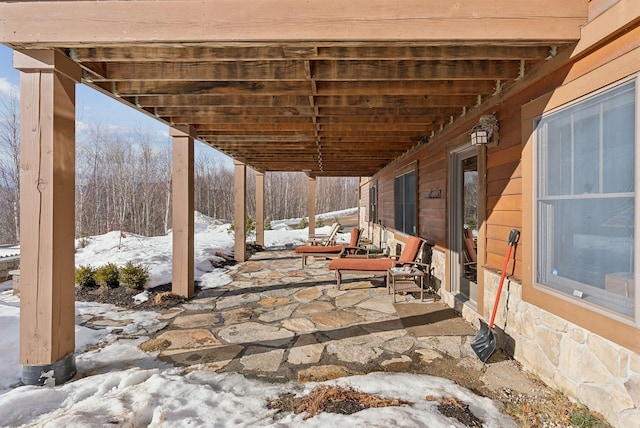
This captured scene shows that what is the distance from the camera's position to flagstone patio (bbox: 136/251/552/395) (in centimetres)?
279

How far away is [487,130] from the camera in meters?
3.40

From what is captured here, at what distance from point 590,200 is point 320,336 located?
8.66 feet

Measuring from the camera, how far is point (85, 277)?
5188mm

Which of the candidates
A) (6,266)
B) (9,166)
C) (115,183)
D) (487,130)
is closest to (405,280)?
(487,130)

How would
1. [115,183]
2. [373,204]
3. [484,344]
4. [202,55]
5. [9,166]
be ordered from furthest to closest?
[115,183]
[9,166]
[373,204]
[484,344]
[202,55]

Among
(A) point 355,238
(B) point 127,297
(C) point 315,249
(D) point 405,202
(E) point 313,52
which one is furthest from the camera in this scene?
(A) point 355,238

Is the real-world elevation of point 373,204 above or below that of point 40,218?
above

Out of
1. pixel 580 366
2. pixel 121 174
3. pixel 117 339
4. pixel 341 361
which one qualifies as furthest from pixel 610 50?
pixel 121 174

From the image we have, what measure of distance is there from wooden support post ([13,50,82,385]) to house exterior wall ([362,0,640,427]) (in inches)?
149

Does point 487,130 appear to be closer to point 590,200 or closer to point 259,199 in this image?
point 590,200

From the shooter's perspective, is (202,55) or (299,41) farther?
(202,55)

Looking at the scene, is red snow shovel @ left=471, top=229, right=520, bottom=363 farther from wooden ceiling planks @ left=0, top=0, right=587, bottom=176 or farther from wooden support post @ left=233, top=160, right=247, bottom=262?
wooden support post @ left=233, top=160, right=247, bottom=262

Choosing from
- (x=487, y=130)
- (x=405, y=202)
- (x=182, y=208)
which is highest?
(x=487, y=130)

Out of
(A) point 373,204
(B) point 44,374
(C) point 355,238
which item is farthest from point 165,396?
(A) point 373,204
